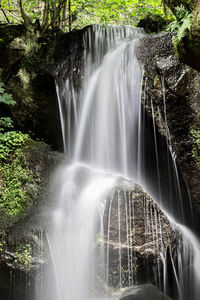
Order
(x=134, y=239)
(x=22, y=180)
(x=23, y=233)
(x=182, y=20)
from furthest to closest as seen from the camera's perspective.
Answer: (x=22, y=180), (x=23, y=233), (x=134, y=239), (x=182, y=20)

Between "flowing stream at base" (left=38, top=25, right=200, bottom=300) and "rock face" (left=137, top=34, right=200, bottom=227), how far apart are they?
0.37m

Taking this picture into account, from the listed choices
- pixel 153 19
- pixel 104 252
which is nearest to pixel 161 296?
pixel 104 252

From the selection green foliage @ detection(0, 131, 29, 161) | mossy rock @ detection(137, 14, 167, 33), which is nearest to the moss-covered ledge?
green foliage @ detection(0, 131, 29, 161)

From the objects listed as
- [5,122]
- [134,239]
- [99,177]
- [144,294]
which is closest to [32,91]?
[5,122]

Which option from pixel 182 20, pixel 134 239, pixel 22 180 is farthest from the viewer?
pixel 22 180

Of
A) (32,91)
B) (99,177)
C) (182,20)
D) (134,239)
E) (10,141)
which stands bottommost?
(134,239)

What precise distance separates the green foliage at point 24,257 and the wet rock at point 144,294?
1451 mm

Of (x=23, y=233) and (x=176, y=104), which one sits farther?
(x=176, y=104)

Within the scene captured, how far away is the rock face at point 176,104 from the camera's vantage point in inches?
Answer: 225

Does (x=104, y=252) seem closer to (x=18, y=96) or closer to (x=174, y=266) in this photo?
(x=174, y=266)

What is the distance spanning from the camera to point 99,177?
5.57m

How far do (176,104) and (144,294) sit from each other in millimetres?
3606

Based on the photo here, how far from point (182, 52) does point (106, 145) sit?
12.2 ft

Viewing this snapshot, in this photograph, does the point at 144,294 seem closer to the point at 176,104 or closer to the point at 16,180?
the point at 16,180
